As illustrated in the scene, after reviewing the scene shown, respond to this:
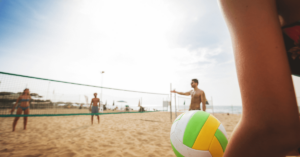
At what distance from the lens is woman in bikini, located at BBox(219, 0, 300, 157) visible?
1.15 ft

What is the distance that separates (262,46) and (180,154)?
216 centimetres

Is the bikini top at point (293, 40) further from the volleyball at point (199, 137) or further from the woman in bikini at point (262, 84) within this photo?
the volleyball at point (199, 137)

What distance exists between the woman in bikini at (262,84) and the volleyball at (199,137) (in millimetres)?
1740

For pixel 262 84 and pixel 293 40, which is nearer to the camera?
pixel 262 84

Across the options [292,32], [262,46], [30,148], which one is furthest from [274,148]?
[30,148]

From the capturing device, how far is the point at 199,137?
1.98 metres

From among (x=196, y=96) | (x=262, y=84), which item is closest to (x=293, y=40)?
(x=262, y=84)

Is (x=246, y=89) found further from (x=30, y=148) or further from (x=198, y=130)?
(x=30, y=148)

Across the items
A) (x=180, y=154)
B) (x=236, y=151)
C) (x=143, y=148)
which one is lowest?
(x=143, y=148)

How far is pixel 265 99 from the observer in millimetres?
370

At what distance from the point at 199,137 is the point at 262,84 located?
1882mm

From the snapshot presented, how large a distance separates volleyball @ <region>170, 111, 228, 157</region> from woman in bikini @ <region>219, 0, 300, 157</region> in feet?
5.71

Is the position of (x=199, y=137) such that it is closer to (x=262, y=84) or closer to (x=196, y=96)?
(x=262, y=84)

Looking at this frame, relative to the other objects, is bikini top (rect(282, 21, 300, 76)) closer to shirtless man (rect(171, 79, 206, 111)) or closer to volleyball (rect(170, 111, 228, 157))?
volleyball (rect(170, 111, 228, 157))
